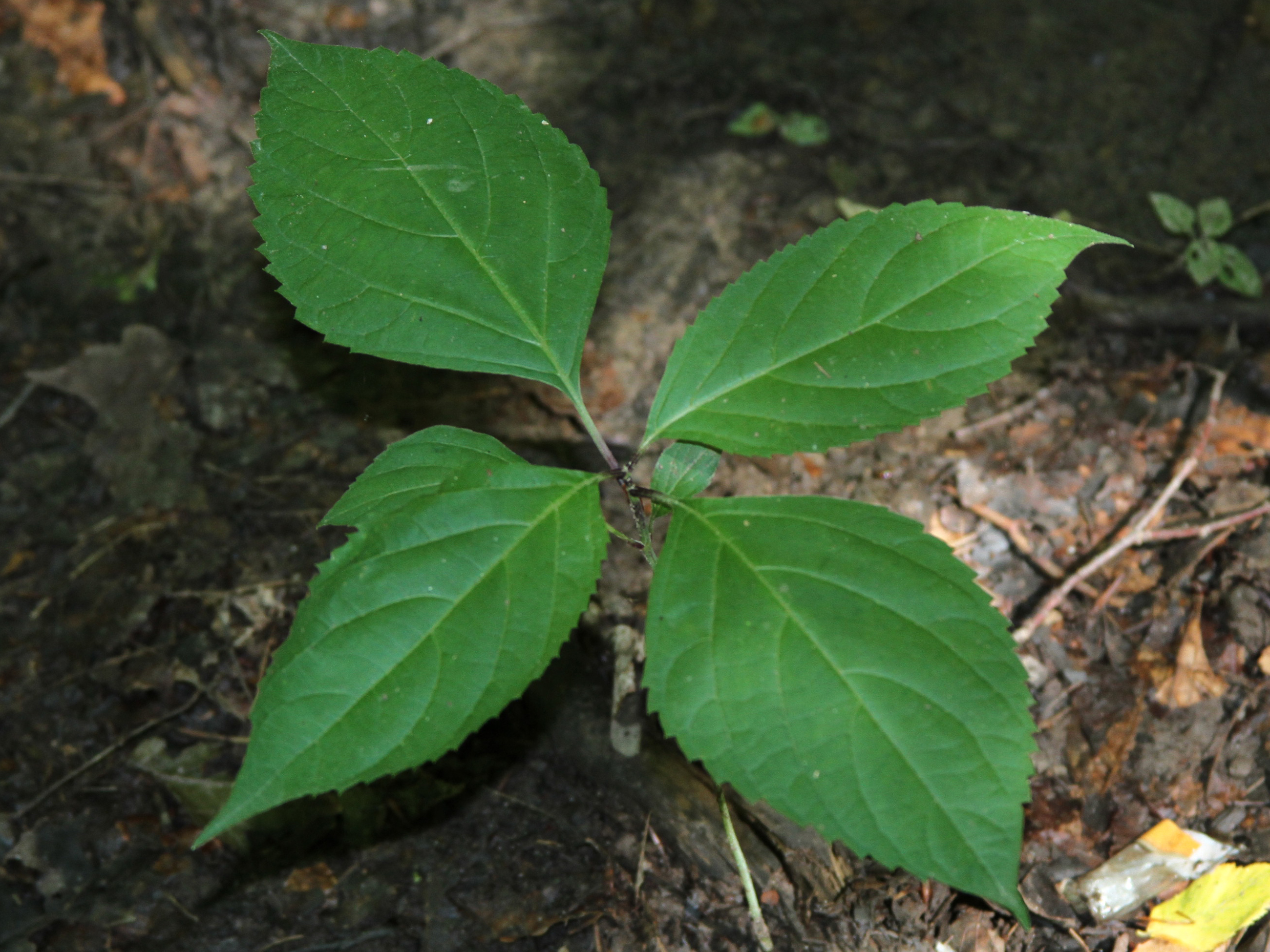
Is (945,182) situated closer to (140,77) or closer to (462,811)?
(462,811)

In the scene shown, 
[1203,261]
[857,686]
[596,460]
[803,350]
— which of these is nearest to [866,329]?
[803,350]

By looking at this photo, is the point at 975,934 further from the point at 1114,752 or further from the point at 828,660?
the point at 828,660

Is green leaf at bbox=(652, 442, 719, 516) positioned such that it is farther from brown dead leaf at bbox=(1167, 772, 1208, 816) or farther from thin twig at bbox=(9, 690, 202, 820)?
thin twig at bbox=(9, 690, 202, 820)

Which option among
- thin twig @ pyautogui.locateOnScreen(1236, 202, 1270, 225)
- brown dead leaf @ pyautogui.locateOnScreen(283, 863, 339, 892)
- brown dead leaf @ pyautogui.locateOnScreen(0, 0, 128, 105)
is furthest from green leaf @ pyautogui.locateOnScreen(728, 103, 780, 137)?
brown dead leaf @ pyautogui.locateOnScreen(283, 863, 339, 892)

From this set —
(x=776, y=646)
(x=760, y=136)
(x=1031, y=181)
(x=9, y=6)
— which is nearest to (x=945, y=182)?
(x=1031, y=181)

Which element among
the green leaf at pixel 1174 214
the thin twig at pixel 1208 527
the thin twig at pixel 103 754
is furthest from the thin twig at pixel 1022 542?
the thin twig at pixel 103 754
